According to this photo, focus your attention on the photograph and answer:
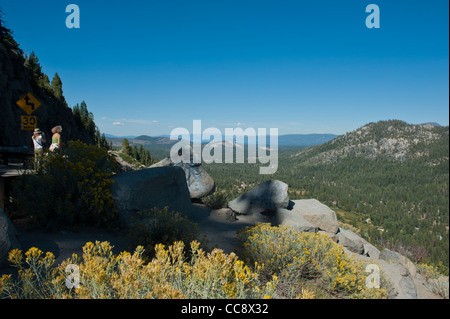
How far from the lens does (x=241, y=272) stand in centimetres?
262

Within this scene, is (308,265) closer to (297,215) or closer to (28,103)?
(297,215)

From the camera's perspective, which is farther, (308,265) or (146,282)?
(308,265)

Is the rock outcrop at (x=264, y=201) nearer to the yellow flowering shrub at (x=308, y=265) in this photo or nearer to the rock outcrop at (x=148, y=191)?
the rock outcrop at (x=148, y=191)

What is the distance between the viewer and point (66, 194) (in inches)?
227

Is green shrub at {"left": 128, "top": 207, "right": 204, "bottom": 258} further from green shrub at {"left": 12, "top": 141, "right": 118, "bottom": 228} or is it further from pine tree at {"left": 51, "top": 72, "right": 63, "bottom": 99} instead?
pine tree at {"left": 51, "top": 72, "right": 63, "bottom": 99}

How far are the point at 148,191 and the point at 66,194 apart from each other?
1.98 metres

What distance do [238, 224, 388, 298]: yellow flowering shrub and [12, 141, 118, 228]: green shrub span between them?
13.0 feet

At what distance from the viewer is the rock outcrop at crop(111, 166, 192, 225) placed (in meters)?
6.24

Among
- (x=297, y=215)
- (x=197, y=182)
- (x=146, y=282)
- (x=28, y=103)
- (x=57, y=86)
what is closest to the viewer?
(x=146, y=282)

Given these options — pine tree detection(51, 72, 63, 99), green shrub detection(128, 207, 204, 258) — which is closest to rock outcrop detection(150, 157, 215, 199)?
green shrub detection(128, 207, 204, 258)

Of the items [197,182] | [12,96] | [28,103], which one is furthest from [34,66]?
[197,182]
